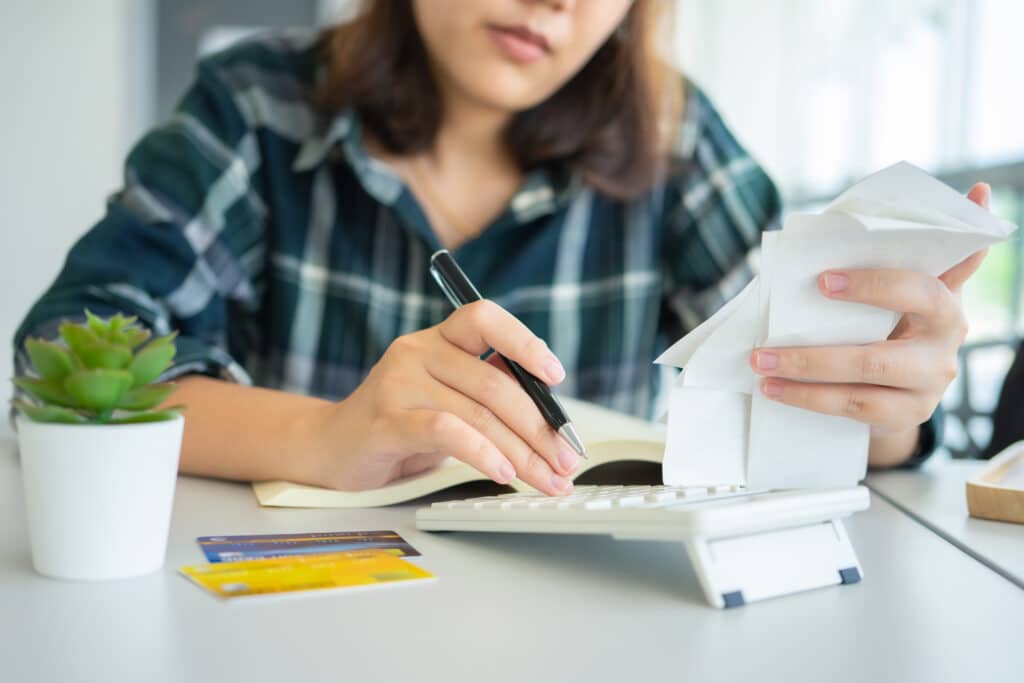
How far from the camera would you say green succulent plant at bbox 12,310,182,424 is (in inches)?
18.1

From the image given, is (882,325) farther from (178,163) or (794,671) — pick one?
(178,163)

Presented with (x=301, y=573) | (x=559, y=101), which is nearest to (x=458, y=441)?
(x=301, y=573)

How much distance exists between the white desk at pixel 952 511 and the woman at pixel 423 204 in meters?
0.04

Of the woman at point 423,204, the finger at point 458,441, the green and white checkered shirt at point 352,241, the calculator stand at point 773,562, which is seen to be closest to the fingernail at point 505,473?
the finger at point 458,441

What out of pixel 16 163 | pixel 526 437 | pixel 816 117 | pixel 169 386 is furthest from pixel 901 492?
pixel 816 117

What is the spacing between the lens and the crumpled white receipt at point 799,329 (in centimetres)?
56

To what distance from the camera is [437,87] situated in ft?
4.12

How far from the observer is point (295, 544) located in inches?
21.9

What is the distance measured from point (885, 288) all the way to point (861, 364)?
0.06 meters

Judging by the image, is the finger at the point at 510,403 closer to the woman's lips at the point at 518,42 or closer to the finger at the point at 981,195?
the finger at the point at 981,195

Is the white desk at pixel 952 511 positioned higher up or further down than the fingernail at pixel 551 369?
further down

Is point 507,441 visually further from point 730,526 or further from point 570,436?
point 730,526

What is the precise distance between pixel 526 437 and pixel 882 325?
0.23 metres

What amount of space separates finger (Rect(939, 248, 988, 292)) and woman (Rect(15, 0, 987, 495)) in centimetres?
24
